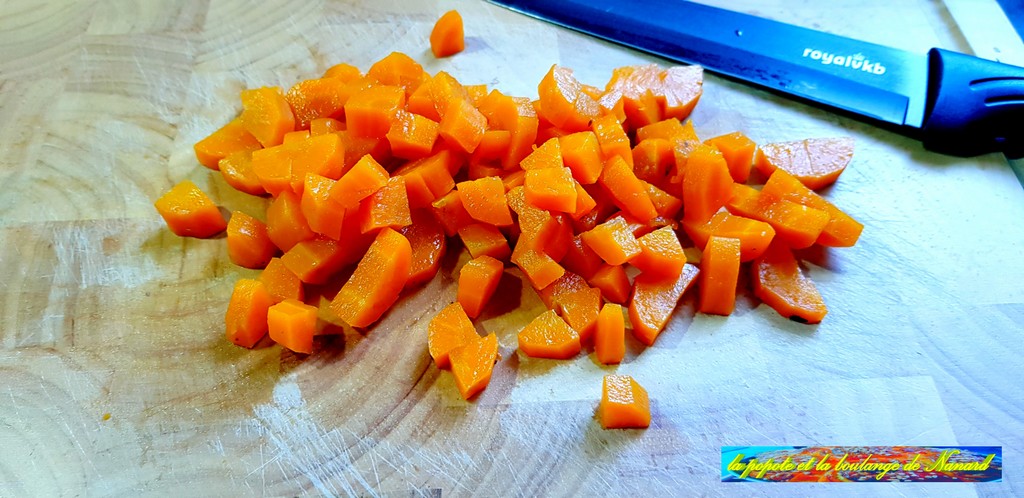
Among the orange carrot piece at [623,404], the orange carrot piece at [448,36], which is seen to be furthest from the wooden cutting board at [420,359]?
the orange carrot piece at [448,36]

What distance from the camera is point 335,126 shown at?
2.08 meters

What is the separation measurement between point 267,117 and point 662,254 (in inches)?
52.6

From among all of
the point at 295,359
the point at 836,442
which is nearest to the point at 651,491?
the point at 836,442

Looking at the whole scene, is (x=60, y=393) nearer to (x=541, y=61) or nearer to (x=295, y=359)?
(x=295, y=359)

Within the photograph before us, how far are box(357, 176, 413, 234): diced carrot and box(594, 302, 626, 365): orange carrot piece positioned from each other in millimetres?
634

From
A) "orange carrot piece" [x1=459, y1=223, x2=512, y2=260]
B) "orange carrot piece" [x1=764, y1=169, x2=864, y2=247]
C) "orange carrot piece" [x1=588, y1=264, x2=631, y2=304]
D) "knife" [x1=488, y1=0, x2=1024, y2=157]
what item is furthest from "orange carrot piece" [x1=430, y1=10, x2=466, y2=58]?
"orange carrot piece" [x1=764, y1=169, x2=864, y2=247]

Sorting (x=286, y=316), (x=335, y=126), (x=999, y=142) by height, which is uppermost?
(x=335, y=126)

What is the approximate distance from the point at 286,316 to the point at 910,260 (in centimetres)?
185

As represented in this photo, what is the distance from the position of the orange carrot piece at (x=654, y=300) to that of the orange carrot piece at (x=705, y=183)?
0.18 meters

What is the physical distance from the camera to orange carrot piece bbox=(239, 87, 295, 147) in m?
2.08

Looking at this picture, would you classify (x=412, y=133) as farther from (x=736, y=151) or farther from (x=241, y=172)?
(x=736, y=151)

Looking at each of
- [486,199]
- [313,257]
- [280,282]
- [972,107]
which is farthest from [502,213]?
[972,107]

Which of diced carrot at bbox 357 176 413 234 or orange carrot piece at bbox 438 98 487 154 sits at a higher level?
orange carrot piece at bbox 438 98 487 154

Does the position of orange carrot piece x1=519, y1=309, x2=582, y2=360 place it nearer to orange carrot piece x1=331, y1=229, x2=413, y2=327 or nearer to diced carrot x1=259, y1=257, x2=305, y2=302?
orange carrot piece x1=331, y1=229, x2=413, y2=327
